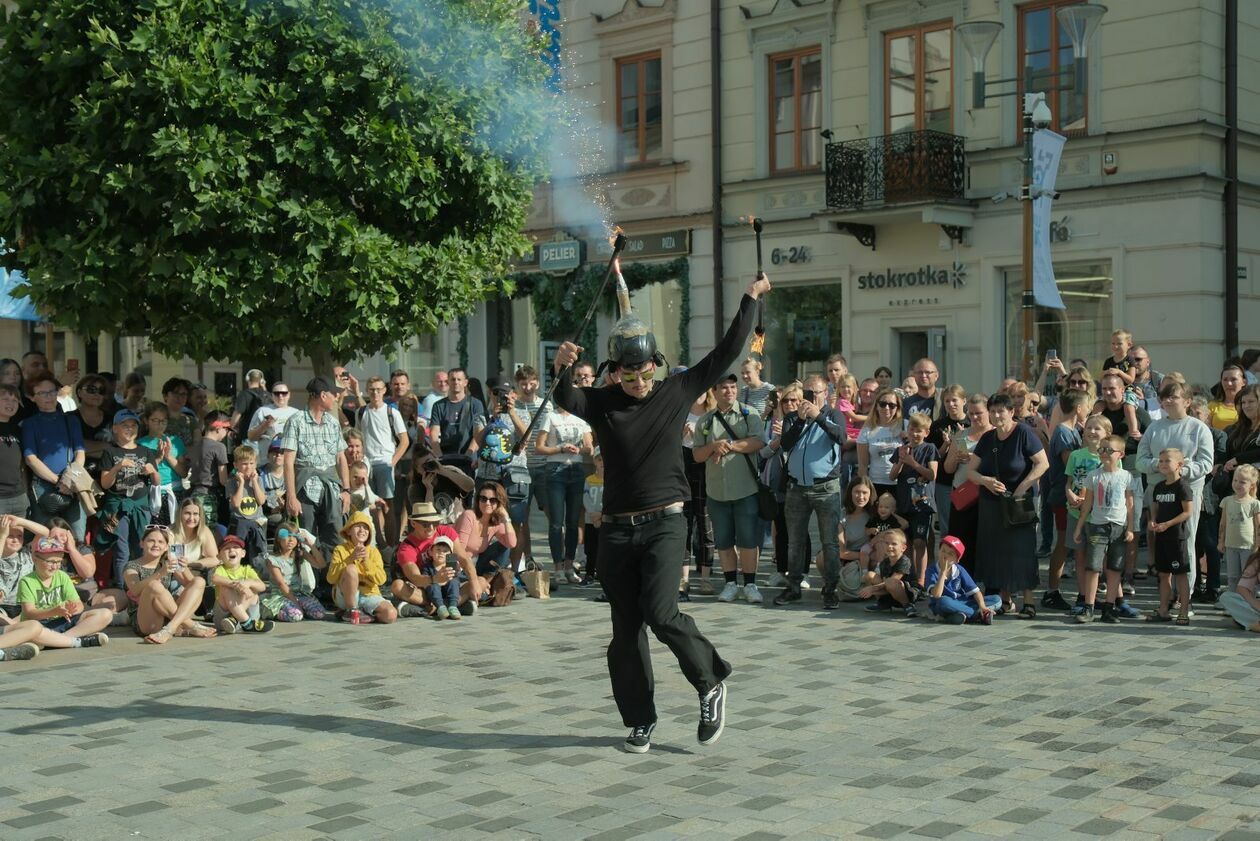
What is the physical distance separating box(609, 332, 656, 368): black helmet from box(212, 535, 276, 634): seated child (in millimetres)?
4697

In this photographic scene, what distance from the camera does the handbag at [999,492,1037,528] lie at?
10805mm

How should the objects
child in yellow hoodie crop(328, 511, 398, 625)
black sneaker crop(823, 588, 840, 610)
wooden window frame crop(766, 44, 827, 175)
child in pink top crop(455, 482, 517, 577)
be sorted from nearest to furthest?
1. child in yellow hoodie crop(328, 511, 398, 625)
2. black sneaker crop(823, 588, 840, 610)
3. child in pink top crop(455, 482, 517, 577)
4. wooden window frame crop(766, 44, 827, 175)

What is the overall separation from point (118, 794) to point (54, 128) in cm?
852

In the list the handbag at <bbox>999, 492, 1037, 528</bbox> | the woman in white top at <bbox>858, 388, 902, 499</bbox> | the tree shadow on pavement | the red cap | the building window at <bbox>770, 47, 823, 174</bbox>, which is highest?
the building window at <bbox>770, 47, 823, 174</bbox>

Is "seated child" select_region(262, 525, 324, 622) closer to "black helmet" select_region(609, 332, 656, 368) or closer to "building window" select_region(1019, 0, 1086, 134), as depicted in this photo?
"black helmet" select_region(609, 332, 656, 368)

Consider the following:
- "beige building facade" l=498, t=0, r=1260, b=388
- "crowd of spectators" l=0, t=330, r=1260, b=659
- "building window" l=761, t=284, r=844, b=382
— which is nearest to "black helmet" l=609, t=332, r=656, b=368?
"crowd of spectators" l=0, t=330, r=1260, b=659

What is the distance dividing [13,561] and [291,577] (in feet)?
6.46

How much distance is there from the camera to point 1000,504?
10898 millimetres

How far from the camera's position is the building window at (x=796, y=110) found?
22734mm

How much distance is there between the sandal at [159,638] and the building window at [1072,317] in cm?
1247

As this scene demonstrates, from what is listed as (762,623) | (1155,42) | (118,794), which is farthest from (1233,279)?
(118,794)

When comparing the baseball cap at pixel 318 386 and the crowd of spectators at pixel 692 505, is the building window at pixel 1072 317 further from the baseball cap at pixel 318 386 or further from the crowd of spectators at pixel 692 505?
the baseball cap at pixel 318 386

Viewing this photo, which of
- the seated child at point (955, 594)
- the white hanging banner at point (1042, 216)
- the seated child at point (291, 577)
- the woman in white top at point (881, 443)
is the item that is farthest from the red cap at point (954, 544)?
the white hanging banner at point (1042, 216)

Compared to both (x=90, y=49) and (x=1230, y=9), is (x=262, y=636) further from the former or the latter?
(x=1230, y=9)
